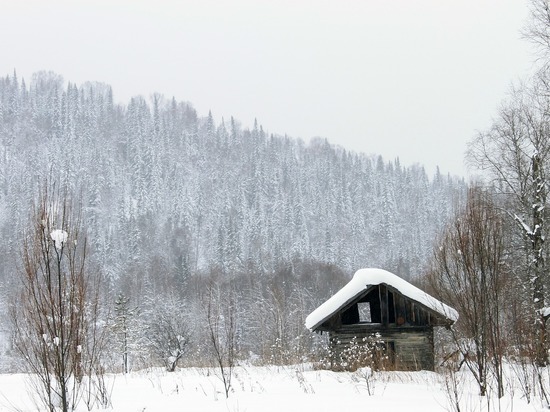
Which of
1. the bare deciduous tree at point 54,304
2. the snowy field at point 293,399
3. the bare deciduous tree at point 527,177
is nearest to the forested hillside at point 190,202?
the bare deciduous tree at point 527,177

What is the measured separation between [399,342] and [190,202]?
446 ft

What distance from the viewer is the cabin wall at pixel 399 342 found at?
21.5m

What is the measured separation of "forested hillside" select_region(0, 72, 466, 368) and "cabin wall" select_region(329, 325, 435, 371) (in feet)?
221

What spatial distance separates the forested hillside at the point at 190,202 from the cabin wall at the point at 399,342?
2654 inches

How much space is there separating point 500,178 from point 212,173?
161 meters

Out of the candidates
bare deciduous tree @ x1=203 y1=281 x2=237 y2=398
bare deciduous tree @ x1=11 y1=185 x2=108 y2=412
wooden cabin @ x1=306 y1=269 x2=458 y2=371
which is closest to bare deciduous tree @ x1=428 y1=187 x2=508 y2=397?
bare deciduous tree @ x1=203 y1=281 x2=237 y2=398

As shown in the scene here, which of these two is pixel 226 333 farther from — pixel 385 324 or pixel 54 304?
pixel 54 304

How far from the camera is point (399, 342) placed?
71.6 feet

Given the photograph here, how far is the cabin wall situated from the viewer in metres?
21.5

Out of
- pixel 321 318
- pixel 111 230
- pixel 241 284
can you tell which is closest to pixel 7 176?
pixel 111 230

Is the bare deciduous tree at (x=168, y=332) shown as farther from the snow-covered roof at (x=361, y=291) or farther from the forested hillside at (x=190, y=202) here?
the forested hillside at (x=190, y=202)

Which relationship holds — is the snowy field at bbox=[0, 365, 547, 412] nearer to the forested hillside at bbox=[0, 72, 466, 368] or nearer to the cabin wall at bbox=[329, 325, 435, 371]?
the cabin wall at bbox=[329, 325, 435, 371]

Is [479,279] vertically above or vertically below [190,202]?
below

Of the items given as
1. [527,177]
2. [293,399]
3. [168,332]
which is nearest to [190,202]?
[168,332]
